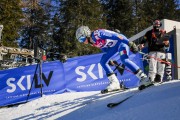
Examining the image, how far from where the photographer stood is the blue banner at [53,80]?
39.6 ft

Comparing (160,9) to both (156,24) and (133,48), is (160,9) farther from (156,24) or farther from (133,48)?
(133,48)

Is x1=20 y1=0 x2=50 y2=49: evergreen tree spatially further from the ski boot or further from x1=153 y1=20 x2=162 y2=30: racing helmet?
the ski boot

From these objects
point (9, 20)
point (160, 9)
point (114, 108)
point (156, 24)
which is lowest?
point (114, 108)

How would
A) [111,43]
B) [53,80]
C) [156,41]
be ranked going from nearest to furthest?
[111,43], [156,41], [53,80]

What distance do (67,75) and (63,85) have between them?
0.39 m

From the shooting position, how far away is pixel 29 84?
39.8 feet

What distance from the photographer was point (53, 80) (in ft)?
40.0

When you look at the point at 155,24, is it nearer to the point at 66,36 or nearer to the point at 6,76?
the point at 6,76

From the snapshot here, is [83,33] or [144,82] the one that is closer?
[144,82]

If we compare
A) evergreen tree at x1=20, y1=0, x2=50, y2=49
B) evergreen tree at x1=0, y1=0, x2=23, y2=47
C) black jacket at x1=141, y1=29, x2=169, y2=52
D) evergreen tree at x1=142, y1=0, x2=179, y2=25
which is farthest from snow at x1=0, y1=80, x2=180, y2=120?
evergreen tree at x1=142, y1=0, x2=179, y2=25

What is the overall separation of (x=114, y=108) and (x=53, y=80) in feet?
18.3

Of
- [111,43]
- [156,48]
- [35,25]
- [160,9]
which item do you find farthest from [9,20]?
[160,9]

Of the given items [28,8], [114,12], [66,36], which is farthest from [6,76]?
[114,12]

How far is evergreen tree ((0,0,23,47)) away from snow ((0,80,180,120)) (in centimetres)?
2289
